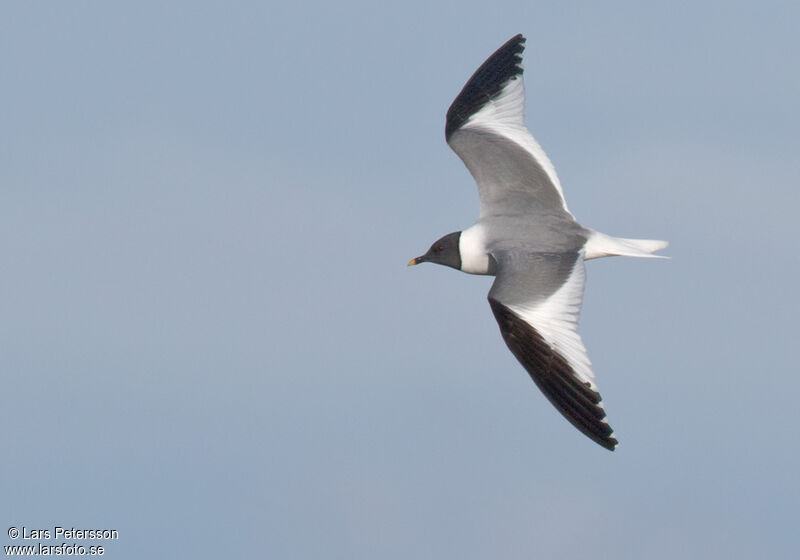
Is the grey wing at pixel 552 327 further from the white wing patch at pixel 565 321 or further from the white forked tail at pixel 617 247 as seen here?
the white forked tail at pixel 617 247

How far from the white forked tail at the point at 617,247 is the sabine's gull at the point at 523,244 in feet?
0.04

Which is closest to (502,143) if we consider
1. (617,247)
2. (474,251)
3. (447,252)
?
(447,252)

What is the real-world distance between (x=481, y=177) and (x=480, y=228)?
0.80m

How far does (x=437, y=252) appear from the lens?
17047 mm

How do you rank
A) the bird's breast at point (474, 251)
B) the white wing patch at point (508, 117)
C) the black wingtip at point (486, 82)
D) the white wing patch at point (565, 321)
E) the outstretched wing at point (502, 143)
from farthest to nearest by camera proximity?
the black wingtip at point (486, 82), the white wing patch at point (508, 117), the outstretched wing at point (502, 143), the bird's breast at point (474, 251), the white wing patch at point (565, 321)

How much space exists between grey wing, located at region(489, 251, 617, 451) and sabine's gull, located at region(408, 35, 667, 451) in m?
0.01

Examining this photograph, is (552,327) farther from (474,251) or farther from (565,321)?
(474,251)

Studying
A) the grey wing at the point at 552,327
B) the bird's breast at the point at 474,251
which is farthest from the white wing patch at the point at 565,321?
the bird's breast at the point at 474,251

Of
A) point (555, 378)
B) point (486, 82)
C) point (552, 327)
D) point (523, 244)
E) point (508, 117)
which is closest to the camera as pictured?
point (555, 378)

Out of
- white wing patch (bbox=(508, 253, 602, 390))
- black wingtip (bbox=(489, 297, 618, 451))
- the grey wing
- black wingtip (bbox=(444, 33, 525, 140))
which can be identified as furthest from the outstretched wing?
black wingtip (bbox=(489, 297, 618, 451))

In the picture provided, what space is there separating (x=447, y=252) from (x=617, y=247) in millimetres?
2065

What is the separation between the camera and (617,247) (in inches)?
626

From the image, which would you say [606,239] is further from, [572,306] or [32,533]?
[32,533]

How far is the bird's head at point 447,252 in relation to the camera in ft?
54.6
